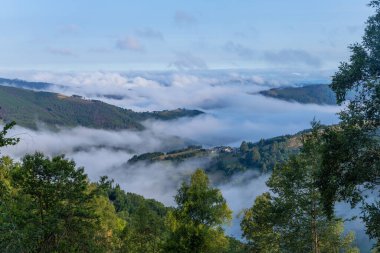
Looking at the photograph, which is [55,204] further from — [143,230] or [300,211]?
[143,230]

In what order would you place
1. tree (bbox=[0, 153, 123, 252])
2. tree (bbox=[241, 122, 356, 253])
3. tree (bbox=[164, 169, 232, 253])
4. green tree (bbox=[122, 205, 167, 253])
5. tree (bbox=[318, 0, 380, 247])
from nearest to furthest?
1. tree (bbox=[318, 0, 380, 247])
2. tree (bbox=[0, 153, 123, 252])
3. tree (bbox=[241, 122, 356, 253])
4. tree (bbox=[164, 169, 232, 253])
5. green tree (bbox=[122, 205, 167, 253])

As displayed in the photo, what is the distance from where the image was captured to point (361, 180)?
16.2 m

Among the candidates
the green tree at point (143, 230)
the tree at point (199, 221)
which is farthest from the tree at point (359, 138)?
the green tree at point (143, 230)

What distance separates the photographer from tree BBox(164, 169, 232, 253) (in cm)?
3100

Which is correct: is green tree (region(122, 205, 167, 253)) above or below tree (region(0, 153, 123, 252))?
below

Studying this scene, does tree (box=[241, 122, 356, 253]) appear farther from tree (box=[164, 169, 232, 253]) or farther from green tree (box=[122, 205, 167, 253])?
green tree (box=[122, 205, 167, 253])

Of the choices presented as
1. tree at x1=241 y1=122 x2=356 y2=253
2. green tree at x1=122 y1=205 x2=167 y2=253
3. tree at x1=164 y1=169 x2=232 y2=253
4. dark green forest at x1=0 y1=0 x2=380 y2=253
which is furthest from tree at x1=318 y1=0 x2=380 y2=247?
green tree at x1=122 y1=205 x2=167 y2=253

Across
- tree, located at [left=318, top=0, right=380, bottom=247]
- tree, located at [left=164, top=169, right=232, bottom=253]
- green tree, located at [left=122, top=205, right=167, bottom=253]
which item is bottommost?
green tree, located at [left=122, top=205, right=167, bottom=253]

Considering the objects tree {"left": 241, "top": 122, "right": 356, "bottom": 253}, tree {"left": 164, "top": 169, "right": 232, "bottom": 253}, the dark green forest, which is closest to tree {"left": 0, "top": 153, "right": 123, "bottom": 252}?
the dark green forest

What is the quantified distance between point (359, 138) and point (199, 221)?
17.8 m

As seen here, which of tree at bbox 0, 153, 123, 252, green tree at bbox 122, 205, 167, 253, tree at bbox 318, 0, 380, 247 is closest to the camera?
tree at bbox 318, 0, 380, 247

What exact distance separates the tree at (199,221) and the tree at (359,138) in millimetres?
14914

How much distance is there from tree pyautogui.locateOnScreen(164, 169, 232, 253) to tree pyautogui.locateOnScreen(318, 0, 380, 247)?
14.9 meters

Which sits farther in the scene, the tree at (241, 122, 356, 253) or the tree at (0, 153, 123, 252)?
the tree at (241, 122, 356, 253)
